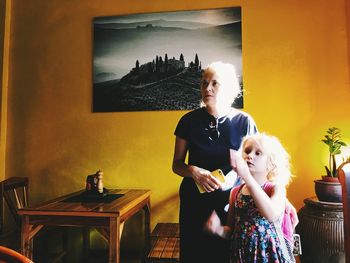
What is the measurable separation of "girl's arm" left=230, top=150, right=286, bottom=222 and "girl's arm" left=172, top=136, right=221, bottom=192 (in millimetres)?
164

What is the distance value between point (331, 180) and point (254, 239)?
4.30ft

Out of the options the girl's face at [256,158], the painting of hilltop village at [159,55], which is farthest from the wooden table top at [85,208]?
the painting of hilltop village at [159,55]

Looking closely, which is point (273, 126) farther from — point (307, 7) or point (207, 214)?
point (207, 214)

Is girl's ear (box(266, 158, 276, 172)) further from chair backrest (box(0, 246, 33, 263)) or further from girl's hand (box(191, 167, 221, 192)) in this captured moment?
chair backrest (box(0, 246, 33, 263))

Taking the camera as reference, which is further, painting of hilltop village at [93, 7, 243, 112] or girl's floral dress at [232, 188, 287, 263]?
painting of hilltop village at [93, 7, 243, 112]

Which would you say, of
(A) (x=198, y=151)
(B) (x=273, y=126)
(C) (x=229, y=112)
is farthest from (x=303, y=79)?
(A) (x=198, y=151)

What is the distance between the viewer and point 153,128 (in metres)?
2.76

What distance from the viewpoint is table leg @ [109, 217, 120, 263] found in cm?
175

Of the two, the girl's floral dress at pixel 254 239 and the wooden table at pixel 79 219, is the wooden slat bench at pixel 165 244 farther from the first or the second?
the girl's floral dress at pixel 254 239

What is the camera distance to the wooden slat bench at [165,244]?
6.20ft

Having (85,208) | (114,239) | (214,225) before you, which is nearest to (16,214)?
(85,208)

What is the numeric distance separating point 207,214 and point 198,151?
0.33 m

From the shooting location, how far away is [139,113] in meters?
2.78

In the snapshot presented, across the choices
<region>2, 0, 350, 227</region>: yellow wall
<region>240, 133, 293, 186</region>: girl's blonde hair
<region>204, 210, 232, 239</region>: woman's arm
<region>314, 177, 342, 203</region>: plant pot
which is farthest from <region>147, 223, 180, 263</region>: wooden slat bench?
<region>314, 177, 342, 203</region>: plant pot
